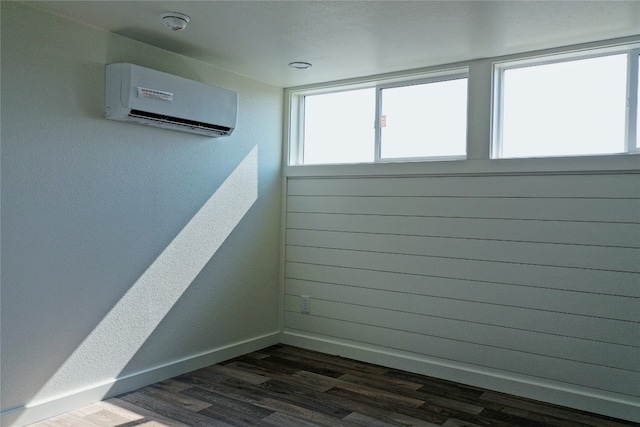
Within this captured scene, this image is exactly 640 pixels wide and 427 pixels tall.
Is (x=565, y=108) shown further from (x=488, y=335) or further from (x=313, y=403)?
(x=313, y=403)

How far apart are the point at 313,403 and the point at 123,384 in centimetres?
117

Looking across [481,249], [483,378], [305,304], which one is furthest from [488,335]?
[305,304]

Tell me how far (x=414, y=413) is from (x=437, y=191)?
1.47m

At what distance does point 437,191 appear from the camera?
12.2 feet

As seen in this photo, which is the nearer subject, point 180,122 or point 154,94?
point 154,94

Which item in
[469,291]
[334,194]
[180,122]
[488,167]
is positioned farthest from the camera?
[334,194]

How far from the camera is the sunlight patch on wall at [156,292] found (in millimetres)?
3059

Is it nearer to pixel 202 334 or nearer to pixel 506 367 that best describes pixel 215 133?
pixel 202 334

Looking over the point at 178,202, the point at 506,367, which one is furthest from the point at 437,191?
the point at 178,202

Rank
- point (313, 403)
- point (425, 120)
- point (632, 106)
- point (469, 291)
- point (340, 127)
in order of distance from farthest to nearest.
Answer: point (340, 127) → point (425, 120) → point (469, 291) → point (313, 403) → point (632, 106)

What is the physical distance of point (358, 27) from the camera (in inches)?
117

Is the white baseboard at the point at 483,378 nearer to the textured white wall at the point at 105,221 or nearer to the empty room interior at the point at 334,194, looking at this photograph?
the empty room interior at the point at 334,194

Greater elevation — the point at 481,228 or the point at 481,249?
the point at 481,228

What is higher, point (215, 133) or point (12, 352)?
Result: point (215, 133)
